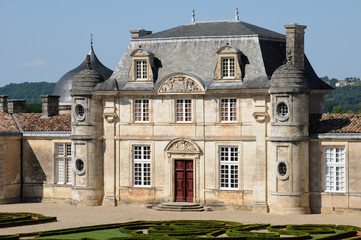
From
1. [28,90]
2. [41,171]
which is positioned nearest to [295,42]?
[41,171]

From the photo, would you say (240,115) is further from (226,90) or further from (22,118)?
(22,118)

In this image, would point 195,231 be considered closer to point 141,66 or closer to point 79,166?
point 79,166

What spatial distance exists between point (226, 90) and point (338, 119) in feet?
18.2

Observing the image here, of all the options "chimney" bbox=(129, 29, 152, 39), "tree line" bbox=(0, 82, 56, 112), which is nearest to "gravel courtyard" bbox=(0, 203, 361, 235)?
"chimney" bbox=(129, 29, 152, 39)

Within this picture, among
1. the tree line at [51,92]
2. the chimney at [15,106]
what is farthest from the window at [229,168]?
the tree line at [51,92]

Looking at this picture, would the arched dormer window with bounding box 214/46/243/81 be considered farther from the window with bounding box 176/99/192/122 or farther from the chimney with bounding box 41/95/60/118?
the chimney with bounding box 41/95/60/118

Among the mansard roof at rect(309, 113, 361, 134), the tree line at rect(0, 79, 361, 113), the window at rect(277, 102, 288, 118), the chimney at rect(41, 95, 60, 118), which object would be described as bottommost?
the mansard roof at rect(309, 113, 361, 134)

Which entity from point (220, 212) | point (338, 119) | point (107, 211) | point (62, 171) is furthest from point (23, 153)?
point (338, 119)

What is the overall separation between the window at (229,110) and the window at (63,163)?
29.6ft

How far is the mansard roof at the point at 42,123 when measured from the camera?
2096 inches

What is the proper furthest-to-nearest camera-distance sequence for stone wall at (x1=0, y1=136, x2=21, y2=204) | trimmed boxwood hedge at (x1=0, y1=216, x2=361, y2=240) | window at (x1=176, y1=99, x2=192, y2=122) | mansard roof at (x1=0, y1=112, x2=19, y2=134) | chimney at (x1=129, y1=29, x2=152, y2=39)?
chimney at (x1=129, y1=29, x2=152, y2=39)
mansard roof at (x1=0, y1=112, x2=19, y2=134)
stone wall at (x1=0, y1=136, x2=21, y2=204)
window at (x1=176, y1=99, x2=192, y2=122)
trimmed boxwood hedge at (x1=0, y1=216, x2=361, y2=240)

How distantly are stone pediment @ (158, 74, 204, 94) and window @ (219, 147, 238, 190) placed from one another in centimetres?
326

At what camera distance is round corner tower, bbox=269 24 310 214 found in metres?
46.5

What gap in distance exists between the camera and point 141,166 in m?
50.6
